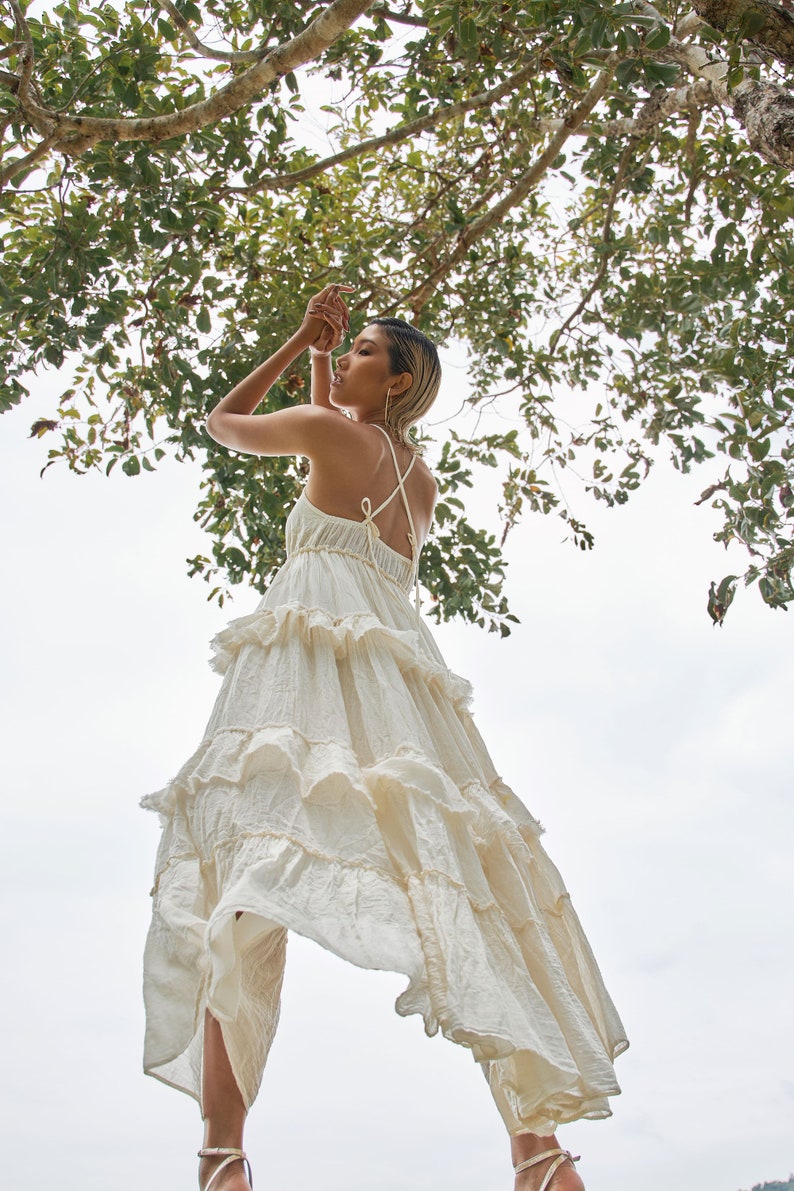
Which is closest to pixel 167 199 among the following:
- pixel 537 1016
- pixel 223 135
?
pixel 223 135

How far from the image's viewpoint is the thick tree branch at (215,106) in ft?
8.55

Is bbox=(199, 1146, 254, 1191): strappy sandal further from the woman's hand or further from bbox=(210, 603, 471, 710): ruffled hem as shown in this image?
the woman's hand

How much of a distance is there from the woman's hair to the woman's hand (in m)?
0.12

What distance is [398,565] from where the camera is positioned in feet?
8.51

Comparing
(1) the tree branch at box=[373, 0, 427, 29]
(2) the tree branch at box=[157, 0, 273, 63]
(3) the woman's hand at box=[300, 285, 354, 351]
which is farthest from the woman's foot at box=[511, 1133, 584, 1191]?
(1) the tree branch at box=[373, 0, 427, 29]

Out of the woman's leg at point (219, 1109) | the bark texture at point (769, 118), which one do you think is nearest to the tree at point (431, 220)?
the bark texture at point (769, 118)

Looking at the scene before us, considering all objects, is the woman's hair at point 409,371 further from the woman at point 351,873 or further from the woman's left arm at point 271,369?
the woman at point 351,873

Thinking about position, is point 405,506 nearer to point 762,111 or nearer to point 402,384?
point 402,384

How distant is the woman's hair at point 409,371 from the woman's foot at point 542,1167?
165cm

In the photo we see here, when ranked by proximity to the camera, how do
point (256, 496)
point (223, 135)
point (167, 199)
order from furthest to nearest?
point (256, 496), point (223, 135), point (167, 199)

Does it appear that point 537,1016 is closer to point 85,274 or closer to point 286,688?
point 286,688

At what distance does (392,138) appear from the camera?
13.1ft

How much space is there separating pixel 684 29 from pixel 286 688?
2601 millimetres

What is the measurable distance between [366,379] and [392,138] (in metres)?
1.76
